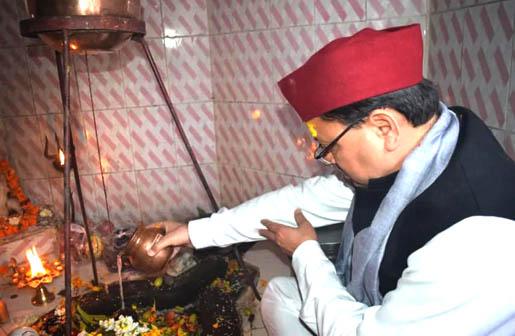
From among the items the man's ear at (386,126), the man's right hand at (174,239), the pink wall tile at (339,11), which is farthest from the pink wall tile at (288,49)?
the man's ear at (386,126)

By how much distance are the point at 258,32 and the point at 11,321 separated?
2.45 m

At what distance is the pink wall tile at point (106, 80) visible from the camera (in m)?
3.11

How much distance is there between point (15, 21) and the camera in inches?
115

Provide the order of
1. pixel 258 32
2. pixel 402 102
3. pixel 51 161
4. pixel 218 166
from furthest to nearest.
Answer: pixel 218 166
pixel 51 161
pixel 258 32
pixel 402 102

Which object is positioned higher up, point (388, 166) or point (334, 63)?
point (334, 63)

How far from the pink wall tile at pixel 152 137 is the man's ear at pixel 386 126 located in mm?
2476

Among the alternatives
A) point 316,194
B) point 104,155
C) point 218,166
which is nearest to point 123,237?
point 104,155

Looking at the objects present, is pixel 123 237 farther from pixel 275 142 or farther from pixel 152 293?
pixel 275 142

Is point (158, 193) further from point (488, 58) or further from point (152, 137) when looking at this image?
point (488, 58)

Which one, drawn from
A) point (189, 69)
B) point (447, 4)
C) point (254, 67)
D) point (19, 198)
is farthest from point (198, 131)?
point (447, 4)

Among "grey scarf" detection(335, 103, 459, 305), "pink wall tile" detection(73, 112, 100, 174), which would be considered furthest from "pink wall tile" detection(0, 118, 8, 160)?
"grey scarf" detection(335, 103, 459, 305)

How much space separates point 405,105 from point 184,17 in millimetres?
2486

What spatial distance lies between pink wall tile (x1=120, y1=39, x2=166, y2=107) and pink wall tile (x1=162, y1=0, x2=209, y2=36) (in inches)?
6.0

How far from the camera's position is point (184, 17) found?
10.3ft
